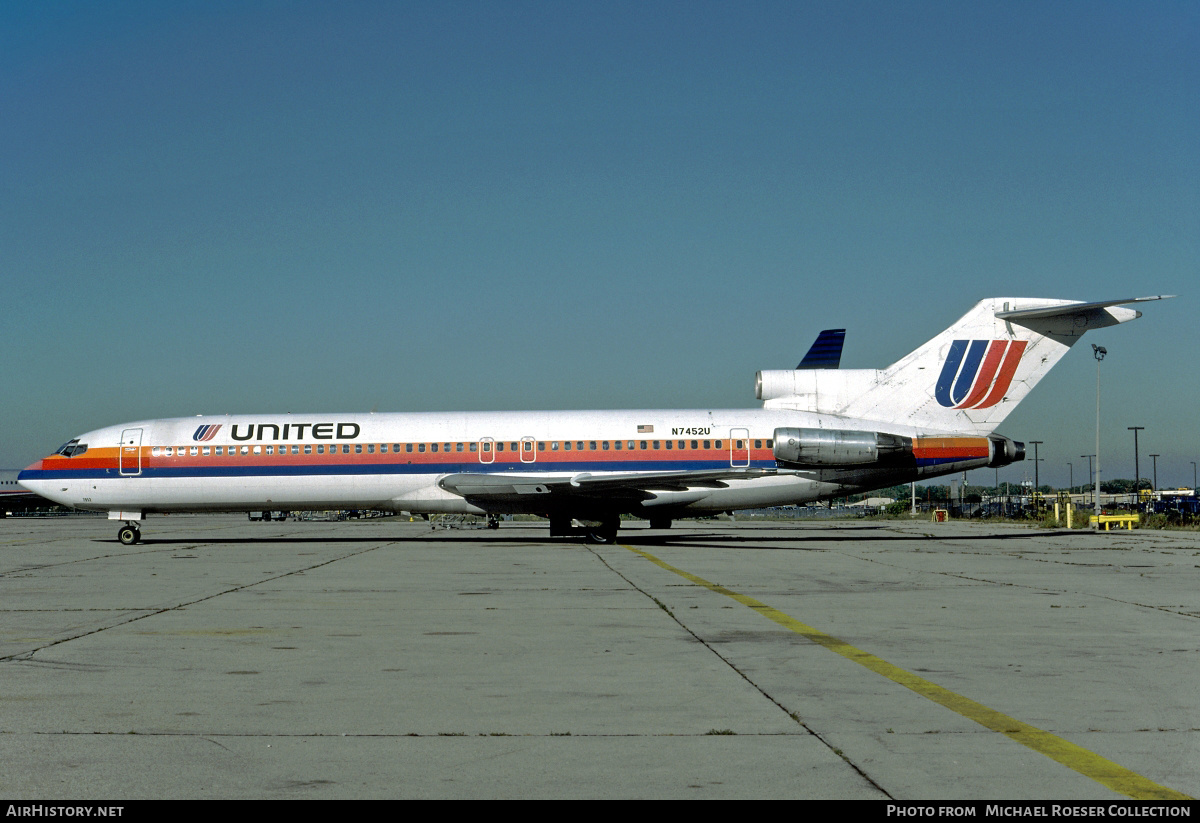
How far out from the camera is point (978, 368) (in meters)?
29.5

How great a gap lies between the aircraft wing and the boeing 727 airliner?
11 centimetres

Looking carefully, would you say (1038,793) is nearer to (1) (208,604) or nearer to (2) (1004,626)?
(2) (1004,626)

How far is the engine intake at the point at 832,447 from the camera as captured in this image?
28.5 metres

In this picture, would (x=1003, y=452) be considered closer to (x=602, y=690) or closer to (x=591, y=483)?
(x=591, y=483)

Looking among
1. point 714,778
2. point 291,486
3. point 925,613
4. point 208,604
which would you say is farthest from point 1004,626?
point 291,486

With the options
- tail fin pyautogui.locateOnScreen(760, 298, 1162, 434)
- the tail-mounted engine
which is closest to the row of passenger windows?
the tail-mounted engine

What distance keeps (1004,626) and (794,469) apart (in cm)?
1862

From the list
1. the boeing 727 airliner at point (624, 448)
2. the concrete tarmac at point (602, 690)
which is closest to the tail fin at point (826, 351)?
the boeing 727 airliner at point (624, 448)

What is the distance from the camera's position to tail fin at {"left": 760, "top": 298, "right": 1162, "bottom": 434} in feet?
95.9

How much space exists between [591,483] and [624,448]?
240 centimetres

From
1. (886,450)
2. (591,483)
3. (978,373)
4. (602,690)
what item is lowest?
(602,690)

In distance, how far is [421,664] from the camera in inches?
327

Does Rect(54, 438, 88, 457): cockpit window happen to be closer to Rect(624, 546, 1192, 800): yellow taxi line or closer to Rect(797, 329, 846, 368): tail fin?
Rect(797, 329, 846, 368): tail fin

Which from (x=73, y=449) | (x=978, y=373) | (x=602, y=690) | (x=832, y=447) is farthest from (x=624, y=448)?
(x=602, y=690)
